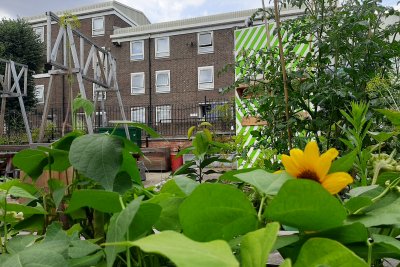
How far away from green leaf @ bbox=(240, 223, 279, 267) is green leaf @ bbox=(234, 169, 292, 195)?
48 millimetres

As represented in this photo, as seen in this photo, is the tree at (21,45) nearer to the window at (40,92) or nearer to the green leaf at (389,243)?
the window at (40,92)

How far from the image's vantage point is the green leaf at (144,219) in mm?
206

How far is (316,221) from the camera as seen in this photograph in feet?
0.62

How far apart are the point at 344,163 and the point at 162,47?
57.6ft

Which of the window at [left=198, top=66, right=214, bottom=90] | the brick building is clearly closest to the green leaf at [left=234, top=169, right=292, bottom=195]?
the brick building

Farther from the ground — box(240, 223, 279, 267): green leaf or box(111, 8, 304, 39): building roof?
box(111, 8, 304, 39): building roof

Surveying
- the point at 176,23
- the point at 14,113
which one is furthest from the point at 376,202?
the point at 176,23

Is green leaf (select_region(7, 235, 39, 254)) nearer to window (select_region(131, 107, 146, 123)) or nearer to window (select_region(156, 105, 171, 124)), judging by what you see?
window (select_region(156, 105, 171, 124))

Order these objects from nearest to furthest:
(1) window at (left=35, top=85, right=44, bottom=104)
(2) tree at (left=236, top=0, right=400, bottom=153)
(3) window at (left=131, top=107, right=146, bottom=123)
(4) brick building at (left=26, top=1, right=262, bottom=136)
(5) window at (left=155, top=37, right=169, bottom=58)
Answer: (2) tree at (left=236, top=0, right=400, bottom=153) < (4) brick building at (left=26, top=1, right=262, bottom=136) < (3) window at (left=131, top=107, right=146, bottom=123) < (5) window at (left=155, top=37, right=169, bottom=58) < (1) window at (left=35, top=85, right=44, bottom=104)

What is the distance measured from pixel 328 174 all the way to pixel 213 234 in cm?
11

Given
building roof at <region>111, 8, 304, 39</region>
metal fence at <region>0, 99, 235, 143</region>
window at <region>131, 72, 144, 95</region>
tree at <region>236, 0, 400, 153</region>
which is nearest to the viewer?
tree at <region>236, 0, 400, 153</region>

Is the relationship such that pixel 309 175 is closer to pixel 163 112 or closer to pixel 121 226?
pixel 121 226

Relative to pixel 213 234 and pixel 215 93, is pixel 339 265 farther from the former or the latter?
pixel 215 93

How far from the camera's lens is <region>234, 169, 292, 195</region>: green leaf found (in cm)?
21
